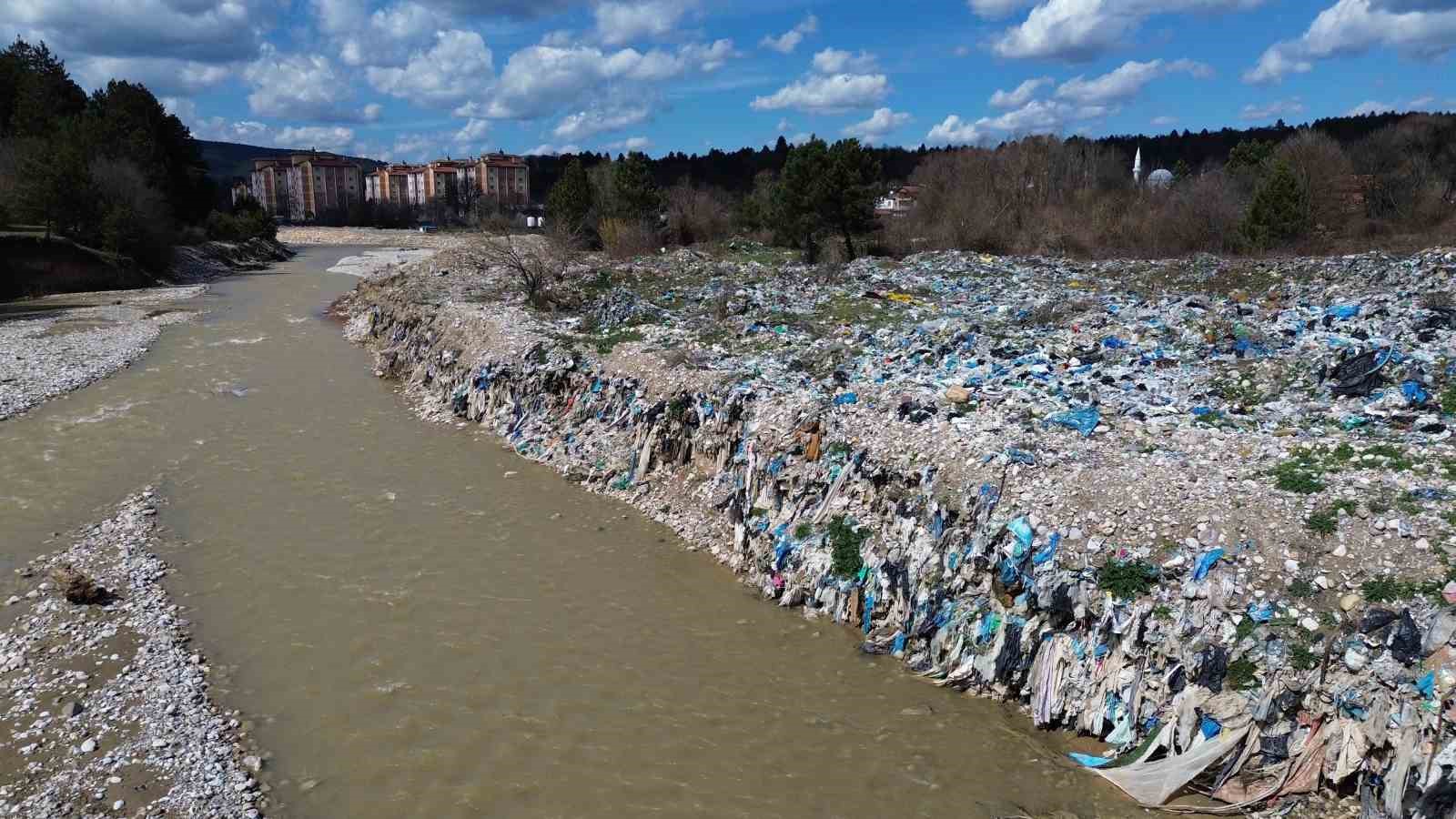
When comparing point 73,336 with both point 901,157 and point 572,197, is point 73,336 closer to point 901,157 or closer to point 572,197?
point 572,197

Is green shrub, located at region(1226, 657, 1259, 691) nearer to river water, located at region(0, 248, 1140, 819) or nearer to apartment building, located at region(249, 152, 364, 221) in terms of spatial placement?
river water, located at region(0, 248, 1140, 819)

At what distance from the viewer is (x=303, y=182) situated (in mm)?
103500

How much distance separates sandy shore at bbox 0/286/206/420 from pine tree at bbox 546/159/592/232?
1207 cm

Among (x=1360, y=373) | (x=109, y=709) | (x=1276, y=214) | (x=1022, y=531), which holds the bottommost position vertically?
(x=109, y=709)

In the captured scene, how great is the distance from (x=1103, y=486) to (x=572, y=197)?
26754mm

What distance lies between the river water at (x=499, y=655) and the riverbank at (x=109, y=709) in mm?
234

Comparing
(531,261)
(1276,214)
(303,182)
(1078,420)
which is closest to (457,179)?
(303,182)

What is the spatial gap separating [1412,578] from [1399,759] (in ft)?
4.19

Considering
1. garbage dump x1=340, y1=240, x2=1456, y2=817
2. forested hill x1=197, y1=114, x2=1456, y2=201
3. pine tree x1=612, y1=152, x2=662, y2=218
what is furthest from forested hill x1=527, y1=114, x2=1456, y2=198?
garbage dump x1=340, y1=240, x2=1456, y2=817

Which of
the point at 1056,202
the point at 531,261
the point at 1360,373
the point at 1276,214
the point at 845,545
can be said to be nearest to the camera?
the point at 845,545

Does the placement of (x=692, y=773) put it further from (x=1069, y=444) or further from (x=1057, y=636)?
(x=1069, y=444)

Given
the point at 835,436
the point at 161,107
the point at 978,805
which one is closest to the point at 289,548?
the point at 835,436

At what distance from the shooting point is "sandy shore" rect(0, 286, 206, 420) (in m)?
14.5

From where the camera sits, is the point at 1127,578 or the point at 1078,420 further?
the point at 1078,420
